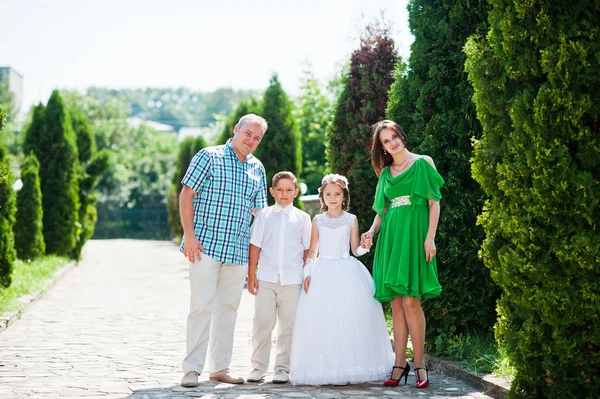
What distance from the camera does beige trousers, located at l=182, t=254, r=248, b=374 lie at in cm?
672

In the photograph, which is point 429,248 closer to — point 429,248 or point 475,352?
point 429,248

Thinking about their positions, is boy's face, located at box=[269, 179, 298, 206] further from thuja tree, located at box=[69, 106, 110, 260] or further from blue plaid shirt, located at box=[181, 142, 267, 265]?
thuja tree, located at box=[69, 106, 110, 260]

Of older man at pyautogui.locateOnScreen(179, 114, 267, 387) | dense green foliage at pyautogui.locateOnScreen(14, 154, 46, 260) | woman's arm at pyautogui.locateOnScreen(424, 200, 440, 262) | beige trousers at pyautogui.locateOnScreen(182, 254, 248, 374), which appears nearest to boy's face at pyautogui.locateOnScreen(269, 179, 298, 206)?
older man at pyautogui.locateOnScreen(179, 114, 267, 387)

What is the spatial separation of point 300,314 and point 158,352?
242 cm

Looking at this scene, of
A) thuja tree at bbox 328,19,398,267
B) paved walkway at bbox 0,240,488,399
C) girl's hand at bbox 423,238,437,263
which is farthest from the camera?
thuja tree at bbox 328,19,398,267

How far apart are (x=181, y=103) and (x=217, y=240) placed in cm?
Answer: 15327

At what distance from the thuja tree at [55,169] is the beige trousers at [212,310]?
14782 mm

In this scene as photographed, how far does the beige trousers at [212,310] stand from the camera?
6719 mm

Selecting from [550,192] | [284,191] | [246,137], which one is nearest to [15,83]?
[246,137]

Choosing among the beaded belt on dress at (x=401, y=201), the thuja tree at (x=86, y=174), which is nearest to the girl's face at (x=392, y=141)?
the beaded belt on dress at (x=401, y=201)

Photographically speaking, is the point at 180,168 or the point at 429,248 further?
the point at 180,168

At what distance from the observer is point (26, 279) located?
14688 millimetres

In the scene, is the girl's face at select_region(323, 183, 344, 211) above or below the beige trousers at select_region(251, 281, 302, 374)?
above

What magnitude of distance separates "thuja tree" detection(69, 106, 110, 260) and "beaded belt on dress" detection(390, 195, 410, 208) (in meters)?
16.1
